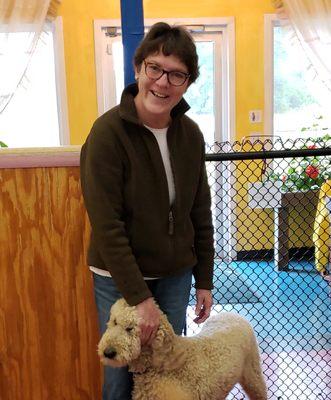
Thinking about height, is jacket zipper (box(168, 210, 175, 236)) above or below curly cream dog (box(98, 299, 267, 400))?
above

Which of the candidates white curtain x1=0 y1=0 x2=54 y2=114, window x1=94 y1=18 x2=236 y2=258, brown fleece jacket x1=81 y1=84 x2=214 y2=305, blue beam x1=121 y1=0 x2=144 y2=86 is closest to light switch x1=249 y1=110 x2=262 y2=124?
window x1=94 y1=18 x2=236 y2=258

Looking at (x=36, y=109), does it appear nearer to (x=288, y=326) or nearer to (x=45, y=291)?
(x=288, y=326)

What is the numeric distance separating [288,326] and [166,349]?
225 centimetres

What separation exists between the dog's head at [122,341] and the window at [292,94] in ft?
12.2

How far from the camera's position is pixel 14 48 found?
4078 millimetres

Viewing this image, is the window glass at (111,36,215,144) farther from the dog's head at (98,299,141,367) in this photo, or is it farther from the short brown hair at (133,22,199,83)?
the dog's head at (98,299,141,367)

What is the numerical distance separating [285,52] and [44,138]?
8.28 feet

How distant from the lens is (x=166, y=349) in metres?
1.34

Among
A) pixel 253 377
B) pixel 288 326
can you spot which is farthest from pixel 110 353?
pixel 288 326

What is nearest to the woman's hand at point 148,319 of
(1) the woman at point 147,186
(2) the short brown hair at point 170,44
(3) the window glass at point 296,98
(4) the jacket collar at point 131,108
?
(1) the woman at point 147,186

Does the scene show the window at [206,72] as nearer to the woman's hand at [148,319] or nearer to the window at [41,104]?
the window at [41,104]

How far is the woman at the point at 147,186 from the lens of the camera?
121 centimetres

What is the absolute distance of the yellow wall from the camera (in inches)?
169

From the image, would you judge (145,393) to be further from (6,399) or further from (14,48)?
(14,48)
